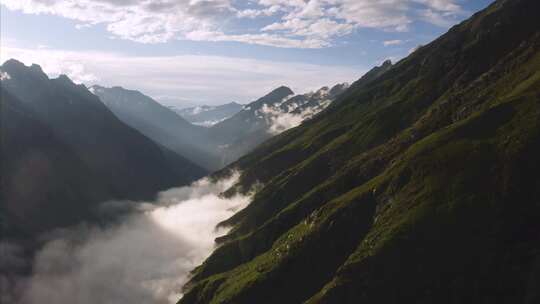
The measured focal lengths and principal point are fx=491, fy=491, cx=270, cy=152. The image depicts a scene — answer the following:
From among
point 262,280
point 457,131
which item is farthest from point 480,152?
point 262,280

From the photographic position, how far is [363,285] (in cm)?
15650

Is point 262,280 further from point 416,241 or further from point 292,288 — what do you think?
point 416,241

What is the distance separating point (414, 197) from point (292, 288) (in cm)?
5727

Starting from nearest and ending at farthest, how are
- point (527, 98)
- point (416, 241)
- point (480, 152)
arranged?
point (416, 241), point (480, 152), point (527, 98)

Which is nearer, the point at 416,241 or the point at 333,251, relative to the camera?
the point at 416,241

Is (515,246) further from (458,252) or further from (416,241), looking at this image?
(416,241)

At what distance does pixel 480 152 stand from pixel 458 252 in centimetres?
4347

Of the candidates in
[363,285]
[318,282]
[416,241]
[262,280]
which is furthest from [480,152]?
[262,280]

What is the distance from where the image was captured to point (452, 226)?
15300cm

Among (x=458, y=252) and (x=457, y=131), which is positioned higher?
(x=457, y=131)

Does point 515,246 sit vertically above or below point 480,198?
below

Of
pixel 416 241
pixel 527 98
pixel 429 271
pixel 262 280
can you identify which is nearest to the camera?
pixel 429 271

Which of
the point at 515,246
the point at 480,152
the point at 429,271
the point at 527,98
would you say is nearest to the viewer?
the point at 515,246

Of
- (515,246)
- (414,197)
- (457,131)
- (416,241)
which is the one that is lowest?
(515,246)
